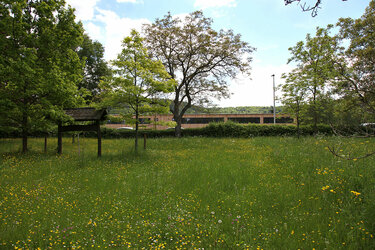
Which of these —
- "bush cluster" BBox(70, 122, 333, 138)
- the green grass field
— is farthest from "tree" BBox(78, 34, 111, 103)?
the green grass field

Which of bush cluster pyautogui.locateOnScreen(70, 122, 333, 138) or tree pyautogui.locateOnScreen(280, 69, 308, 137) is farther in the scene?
bush cluster pyautogui.locateOnScreen(70, 122, 333, 138)

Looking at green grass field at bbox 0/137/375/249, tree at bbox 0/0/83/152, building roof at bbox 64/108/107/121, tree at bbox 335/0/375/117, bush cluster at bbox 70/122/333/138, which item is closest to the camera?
green grass field at bbox 0/137/375/249

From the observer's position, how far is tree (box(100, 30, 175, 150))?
1329 cm

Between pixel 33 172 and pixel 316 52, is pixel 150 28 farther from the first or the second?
pixel 33 172

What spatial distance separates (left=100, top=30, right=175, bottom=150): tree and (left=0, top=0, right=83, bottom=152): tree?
2803mm

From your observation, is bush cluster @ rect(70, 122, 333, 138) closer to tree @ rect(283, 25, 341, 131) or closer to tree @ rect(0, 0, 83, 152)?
tree @ rect(283, 25, 341, 131)

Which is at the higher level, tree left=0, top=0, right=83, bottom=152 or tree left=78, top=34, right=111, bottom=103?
tree left=78, top=34, right=111, bottom=103

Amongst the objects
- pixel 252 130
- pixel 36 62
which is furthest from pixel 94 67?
pixel 252 130

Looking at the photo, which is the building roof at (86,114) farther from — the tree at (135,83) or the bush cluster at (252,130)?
the bush cluster at (252,130)

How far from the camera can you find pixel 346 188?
5676 mm

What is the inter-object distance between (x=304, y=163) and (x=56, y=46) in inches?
619

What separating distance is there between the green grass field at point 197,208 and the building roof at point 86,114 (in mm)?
4886

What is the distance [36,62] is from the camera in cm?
1296

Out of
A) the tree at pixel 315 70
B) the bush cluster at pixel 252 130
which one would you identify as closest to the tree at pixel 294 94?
the tree at pixel 315 70
